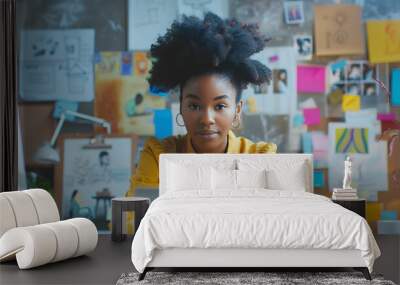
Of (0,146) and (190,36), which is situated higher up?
(190,36)

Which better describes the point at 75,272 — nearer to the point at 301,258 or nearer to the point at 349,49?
the point at 301,258

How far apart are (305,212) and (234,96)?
2681mm

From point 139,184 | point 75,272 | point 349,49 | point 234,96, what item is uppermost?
point 349,49

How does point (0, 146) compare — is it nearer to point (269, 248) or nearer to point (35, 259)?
point (35, 259)

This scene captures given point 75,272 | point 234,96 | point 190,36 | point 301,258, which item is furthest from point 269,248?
point 190,36

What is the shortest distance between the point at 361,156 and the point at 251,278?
9.62ft

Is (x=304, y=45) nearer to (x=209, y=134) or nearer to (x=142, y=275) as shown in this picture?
(x=209, y=134)

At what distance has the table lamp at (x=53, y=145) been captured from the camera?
7.27 m

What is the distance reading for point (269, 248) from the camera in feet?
15.5

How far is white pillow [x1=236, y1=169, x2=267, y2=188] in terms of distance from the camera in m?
6.30

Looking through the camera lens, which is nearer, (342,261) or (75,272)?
(342,261)

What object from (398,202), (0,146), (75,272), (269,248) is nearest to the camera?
(269,248)

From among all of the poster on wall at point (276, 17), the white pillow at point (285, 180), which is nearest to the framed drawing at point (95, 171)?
the white pillow at point (285, 180)

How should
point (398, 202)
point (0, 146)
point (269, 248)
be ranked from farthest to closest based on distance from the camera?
point (398, 202) → point (0, 146) → point (269, 248)
